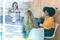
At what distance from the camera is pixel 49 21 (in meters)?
1.10

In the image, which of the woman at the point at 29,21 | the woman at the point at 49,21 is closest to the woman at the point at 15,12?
the woman at the point at 29,21

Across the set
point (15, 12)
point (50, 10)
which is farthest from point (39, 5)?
point (15, 12)

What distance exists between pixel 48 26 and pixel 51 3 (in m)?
0.23

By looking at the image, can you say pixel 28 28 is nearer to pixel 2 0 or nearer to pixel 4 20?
pixel 4 20

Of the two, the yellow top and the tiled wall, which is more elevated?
the tiled wall

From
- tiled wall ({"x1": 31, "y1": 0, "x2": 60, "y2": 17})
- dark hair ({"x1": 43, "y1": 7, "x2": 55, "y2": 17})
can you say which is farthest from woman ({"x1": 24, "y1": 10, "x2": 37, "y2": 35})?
dark hair ({"x1": 43, "y1": 7, "x2": 55, "y2": 17})

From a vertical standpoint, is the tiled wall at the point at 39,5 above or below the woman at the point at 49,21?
above

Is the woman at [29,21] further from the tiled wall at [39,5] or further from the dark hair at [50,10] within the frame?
the dark hair at [50,10]

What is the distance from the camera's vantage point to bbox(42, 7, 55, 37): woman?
1085 mm

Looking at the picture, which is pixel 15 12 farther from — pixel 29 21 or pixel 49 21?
pixel 49 21

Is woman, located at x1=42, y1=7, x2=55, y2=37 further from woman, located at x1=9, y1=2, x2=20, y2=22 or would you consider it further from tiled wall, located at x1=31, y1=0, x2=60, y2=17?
woman, located at x1=9, y1=2, x2=20, y2=22

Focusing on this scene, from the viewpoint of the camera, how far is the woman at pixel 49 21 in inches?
42.7

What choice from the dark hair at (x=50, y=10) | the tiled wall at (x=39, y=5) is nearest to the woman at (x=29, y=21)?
the tiled wall at (x=39, y=5)

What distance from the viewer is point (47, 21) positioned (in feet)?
3.61
